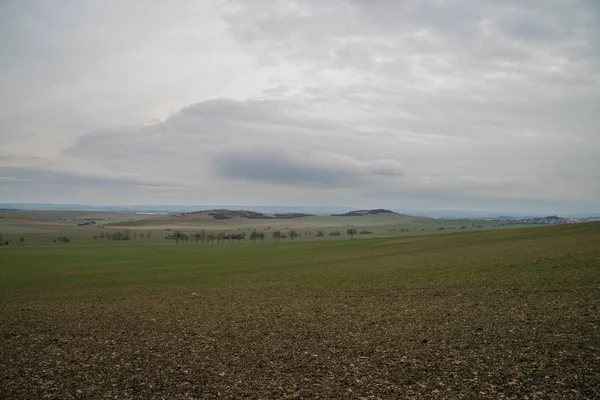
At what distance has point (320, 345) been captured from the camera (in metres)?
16.1

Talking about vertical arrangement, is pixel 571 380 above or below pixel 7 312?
above

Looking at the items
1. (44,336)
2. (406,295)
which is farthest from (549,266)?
(44,336)

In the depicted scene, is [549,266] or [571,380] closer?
[571,380]

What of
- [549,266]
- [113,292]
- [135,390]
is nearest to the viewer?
[135,390]

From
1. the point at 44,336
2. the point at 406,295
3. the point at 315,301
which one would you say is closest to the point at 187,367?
the point at 44,336

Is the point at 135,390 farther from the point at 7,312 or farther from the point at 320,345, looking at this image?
the point at 7,312

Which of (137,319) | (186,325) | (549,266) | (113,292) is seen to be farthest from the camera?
(113,292)

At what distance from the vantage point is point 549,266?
104ft

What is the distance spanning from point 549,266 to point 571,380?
2399 cm

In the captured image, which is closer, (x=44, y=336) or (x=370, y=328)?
(x=370, y=328)

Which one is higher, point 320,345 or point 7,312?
point 320,345

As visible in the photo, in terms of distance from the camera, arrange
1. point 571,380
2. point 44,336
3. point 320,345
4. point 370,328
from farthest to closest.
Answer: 1. point 44,336
2. point 370,328
3. point 320,345
4. point 571,380

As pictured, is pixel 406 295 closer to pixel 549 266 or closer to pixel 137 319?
pixel 549 266

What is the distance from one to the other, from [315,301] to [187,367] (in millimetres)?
13570
